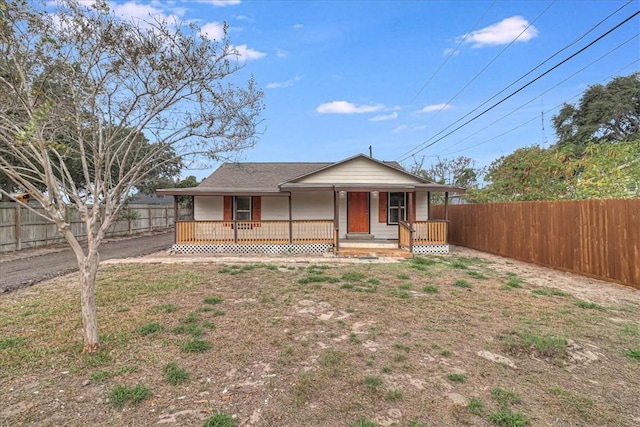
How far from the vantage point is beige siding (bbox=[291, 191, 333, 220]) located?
47.2ft

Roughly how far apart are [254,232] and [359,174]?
4.81 meters

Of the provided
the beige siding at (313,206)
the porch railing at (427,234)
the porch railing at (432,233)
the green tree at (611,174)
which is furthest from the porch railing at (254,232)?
the green tree at (611,174)

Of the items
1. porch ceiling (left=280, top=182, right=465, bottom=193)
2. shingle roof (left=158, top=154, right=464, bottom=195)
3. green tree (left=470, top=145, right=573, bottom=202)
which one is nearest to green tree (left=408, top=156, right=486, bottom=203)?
green tree (left=470, top=145, right=573, bottom=202)

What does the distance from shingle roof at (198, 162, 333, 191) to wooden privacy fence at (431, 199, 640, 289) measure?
7.57 metres

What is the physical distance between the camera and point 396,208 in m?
14.5

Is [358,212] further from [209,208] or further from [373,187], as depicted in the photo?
[209,208]

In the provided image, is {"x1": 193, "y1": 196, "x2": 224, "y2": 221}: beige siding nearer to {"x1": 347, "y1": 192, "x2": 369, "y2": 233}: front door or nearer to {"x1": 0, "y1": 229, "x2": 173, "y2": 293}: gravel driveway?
{"x1": 0, "y1": 229, "x2": 173, "y2": 293}: gravel driveway

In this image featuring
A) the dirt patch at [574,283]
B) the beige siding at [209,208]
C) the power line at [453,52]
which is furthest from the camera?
the beige siding at [209,208]

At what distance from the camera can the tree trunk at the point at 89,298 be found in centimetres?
372

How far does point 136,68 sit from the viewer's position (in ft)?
13.8

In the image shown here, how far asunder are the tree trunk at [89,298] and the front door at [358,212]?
11144 mm

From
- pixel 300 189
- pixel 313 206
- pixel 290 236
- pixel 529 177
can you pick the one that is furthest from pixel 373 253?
pixel 529 177

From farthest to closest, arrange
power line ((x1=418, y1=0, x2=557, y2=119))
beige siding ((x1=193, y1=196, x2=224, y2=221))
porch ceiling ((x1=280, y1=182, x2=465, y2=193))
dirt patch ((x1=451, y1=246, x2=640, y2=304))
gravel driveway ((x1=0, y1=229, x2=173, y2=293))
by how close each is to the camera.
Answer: beige siding ((x1=193, y1=196, x2=224, y2=221)) < porch ceiling ((x1=280, y1=182, x2=465, y2=193)) < power line ((x1=418, y1=0, x2=557, y2=119)) < gravel driveway ((x1=0, y1=229, x2=173, y2=293)) < dirt patch ((x1=451, y1=246, x2=640, y2=304))

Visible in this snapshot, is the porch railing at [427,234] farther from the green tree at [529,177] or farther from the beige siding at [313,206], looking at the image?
the green tree at [529,177]
